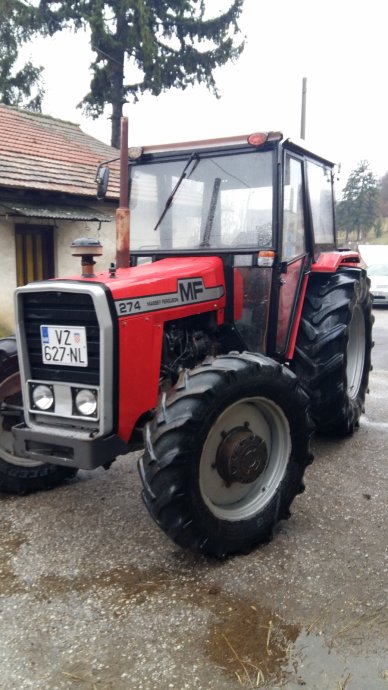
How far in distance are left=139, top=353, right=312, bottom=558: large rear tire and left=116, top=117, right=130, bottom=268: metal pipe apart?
1.25 meters

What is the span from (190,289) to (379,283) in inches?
537

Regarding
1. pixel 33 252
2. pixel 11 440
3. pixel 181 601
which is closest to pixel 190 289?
pixel 11 440

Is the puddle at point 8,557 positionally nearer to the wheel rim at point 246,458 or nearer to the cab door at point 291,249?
the wheel rim at point 246,458

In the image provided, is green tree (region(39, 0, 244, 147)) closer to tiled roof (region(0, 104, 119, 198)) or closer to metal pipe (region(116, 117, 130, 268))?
tiled roof (region(0, 104, 119, 198))

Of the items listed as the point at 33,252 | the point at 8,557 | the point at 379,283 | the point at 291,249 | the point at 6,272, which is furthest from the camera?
the point at 379,283

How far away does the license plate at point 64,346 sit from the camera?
3.25 metres

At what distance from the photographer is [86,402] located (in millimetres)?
3256

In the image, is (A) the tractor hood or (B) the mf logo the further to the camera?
(B) the mf logo

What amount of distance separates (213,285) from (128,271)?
1.88 feet

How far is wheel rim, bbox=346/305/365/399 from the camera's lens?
17.8 ft

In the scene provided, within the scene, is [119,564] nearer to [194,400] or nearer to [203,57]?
[194,400]

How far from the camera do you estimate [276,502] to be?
134 inches

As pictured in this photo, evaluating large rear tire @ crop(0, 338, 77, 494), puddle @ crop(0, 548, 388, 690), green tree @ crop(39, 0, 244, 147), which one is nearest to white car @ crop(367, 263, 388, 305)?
green tree @ crop(39, 0, 244, 147)

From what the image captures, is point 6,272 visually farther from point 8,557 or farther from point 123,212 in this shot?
point 8,557
